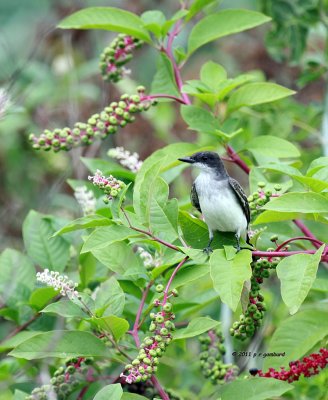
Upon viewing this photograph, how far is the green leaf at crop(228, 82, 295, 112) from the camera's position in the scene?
12.9ft

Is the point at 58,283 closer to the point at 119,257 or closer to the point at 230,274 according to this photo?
the point at 119,257

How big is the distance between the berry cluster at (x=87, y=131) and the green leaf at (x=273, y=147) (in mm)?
674

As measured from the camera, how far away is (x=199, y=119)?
395cm

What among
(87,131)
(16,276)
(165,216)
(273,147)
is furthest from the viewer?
(273,147)

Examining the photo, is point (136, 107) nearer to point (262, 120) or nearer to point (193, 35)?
point (193, 35)

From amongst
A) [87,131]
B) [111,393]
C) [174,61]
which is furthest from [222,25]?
[111,393]

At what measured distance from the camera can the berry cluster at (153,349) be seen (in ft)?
9.00

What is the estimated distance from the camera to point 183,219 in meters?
3.43

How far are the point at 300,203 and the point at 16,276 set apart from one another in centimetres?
149

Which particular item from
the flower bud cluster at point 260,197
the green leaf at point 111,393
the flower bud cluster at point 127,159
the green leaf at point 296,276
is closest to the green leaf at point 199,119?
the flower bud cluster at point 127,159

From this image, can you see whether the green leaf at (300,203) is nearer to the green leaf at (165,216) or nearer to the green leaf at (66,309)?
the green leaf at (165,216)

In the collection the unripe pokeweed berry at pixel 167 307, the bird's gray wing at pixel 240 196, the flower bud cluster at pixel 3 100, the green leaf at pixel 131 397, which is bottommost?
the bird's gray wing at pixel 240 196

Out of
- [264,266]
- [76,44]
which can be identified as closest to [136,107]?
[264,266]

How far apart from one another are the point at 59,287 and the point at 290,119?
2.80m
